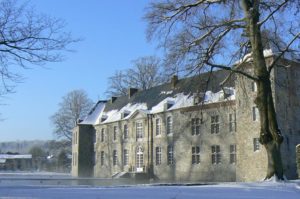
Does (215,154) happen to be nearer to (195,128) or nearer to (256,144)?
(195,128)

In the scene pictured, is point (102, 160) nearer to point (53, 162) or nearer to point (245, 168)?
point (245, 168)

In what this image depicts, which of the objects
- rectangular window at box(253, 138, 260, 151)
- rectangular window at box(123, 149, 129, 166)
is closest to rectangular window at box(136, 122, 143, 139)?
rectangular window at box(123, 149, 129, 166)

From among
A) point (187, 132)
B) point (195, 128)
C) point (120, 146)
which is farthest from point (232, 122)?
point (120, 146)

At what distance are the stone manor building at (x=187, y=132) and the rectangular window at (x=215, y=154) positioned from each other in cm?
8

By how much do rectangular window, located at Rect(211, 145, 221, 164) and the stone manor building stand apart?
0.27 ft

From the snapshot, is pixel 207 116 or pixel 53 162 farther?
pixel 53 162

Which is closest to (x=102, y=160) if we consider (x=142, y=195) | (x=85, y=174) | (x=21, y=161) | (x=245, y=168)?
(x=85, y=174)

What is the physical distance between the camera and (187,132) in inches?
1732

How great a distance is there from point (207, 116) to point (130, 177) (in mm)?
11629

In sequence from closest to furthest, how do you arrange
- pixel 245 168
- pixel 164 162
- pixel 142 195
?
pixel 142 195 < pixel 245 168 < pixel 164 162

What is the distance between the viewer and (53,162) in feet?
308

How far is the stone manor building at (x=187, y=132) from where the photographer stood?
113 ft

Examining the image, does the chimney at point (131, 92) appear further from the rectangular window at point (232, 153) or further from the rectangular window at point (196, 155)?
the rectangular window at point (232, 153)

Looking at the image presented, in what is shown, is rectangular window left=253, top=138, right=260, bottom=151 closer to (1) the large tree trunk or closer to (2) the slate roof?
(2) the slate roof
